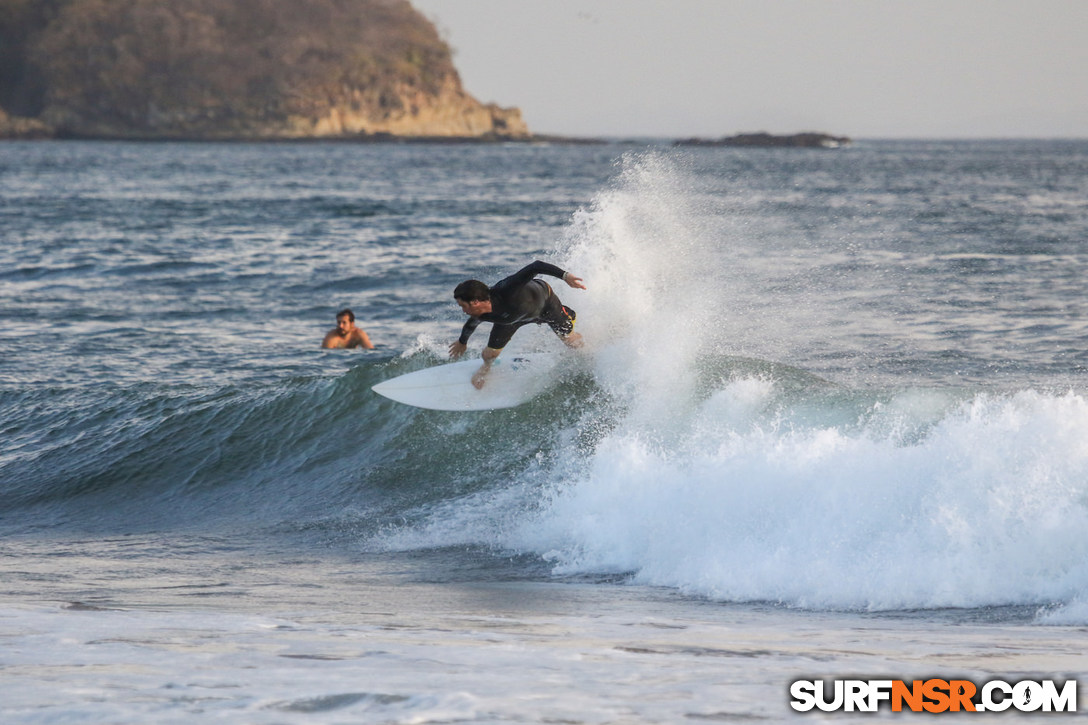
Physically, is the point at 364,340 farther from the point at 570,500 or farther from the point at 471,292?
the point at 570,500

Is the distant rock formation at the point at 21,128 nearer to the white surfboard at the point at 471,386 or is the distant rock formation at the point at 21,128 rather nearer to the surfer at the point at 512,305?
the white surfboard at the point at 471,386

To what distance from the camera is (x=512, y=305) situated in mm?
9477

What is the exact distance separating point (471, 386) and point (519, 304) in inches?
51.8

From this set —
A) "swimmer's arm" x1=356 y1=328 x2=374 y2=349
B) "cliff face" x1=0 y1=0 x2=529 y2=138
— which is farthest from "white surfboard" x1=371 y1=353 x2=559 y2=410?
"cliff face" x1=0 y1=0 x2=529 y2=138

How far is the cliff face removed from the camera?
Result: 163 metres

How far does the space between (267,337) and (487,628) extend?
1181 cm

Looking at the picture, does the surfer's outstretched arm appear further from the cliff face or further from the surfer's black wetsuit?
the cliff face

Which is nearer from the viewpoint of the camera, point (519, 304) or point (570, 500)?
point (570, 500)

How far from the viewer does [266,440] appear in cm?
1158

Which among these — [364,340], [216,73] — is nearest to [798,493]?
[364,340]

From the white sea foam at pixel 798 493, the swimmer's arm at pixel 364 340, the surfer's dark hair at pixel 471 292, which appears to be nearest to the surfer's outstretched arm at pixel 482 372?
the white sea foam at pixel 798 493

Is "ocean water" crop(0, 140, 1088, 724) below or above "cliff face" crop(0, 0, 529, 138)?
below

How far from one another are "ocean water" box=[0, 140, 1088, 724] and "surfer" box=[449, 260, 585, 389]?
964 mm

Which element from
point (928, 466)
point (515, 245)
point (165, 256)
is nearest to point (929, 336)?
point (928, 466)
